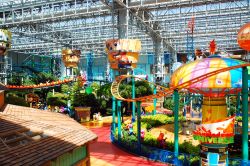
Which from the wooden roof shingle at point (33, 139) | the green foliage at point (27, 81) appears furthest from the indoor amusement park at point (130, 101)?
the green foliage at point (27, 81)

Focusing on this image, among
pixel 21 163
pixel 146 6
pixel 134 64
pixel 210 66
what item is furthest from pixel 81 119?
pixel 21 163

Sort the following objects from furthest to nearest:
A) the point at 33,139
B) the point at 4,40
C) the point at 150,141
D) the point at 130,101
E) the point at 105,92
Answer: the point at 105,92 < the point at 4,40 < the point at 150,141 < the point at 130,101 < the point at 33,139

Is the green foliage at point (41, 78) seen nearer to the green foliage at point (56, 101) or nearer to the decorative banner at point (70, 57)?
the decorative banner at point (70, 57)

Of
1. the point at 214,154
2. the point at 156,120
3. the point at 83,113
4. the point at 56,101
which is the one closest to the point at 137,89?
the point at 83,113

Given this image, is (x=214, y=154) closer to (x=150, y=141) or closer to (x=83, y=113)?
(x=150, y=141)

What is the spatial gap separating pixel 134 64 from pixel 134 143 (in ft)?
18.6


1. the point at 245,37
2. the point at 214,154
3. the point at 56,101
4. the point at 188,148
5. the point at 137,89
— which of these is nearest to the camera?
the point at 214,154

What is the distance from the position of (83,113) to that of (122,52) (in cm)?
866

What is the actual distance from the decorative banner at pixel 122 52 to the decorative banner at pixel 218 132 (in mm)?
9198

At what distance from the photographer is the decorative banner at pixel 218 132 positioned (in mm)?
9672

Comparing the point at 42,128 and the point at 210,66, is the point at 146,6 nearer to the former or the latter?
the point at 210,66

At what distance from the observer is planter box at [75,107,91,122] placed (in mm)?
24953

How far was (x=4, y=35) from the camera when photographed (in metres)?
18.9

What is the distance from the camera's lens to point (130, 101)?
14.9 m
